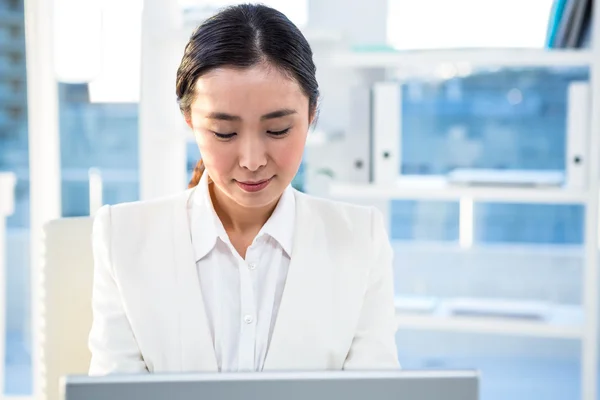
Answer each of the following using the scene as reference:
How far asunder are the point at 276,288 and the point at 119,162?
8.70ft

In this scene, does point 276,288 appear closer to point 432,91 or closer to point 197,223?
point 197,223

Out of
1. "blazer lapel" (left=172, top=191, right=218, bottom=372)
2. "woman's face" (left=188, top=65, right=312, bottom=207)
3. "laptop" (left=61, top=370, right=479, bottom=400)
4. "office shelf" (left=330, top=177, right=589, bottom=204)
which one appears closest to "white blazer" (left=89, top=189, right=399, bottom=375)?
"blazer lapel" (left=172, top=191, right=218, bottom=372)

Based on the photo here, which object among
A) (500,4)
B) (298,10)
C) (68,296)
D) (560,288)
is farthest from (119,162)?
(68,296)

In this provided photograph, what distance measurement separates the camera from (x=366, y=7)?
277cm

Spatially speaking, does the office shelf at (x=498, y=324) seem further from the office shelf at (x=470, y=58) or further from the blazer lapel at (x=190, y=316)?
the blazer lapel at (x=190, y=316)

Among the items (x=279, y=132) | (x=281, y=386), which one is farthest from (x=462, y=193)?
(x=281, y=386)

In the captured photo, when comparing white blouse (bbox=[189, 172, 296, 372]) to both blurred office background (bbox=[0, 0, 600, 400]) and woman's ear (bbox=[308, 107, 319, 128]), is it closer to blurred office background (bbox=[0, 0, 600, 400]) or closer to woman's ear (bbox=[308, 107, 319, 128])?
woman's ear (bbox=[308, 107, 319, 128])

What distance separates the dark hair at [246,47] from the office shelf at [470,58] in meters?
1.16

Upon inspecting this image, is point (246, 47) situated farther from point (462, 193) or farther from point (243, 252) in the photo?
point (462, 193)

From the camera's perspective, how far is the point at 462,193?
233 cm

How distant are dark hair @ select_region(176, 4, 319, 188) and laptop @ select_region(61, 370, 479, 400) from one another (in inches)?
24.5

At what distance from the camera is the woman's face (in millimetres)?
1076

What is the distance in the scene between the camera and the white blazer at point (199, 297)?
1148mm

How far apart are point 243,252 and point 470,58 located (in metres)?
1.32
